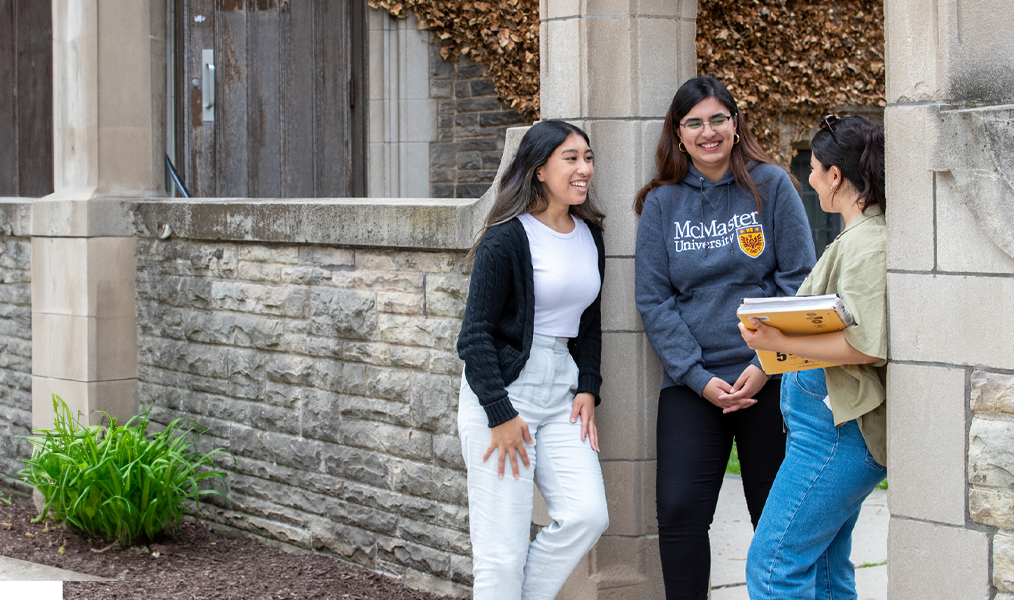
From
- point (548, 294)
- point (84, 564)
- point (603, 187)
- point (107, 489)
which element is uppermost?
point (603, 187)

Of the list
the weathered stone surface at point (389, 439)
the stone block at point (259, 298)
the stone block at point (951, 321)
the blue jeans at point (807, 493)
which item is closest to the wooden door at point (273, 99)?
the stone block at point (259, 298)

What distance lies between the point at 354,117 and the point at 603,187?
5077 millimetres

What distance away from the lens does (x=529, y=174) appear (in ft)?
11.0

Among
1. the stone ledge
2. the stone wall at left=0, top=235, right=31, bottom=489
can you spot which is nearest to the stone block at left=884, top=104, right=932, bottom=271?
the stone ledge

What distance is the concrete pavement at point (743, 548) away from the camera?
455cm

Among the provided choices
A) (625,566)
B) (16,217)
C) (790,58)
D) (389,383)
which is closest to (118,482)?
(389,383)

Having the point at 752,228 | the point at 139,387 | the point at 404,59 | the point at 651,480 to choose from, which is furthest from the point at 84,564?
the point at 404,59

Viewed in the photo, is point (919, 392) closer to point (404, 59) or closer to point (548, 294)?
point (548, 294)

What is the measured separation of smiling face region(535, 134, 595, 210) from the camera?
3.33 meters

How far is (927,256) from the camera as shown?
2850 mm

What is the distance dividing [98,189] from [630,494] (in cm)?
381

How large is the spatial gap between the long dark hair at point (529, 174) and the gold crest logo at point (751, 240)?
1.84ft

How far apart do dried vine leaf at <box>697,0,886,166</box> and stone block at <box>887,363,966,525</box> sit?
6.09 meters

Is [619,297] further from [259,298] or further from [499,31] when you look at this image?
[499,31]
